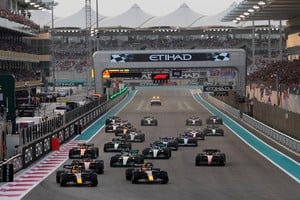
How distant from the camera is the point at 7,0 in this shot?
94.2 m

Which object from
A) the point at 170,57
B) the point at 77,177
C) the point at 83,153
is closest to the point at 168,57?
the point at 170,57

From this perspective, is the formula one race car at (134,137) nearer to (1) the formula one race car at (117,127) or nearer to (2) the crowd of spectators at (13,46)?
(1) the formula one race car at (117,127)

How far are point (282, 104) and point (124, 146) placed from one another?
1585 centimetres

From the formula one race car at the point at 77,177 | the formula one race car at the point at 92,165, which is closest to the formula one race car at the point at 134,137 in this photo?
the formula one race car at the point at 92,165

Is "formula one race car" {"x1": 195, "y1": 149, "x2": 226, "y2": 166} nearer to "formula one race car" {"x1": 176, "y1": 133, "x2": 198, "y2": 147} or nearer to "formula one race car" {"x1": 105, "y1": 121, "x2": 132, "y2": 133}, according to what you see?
"formula one race car" {"x1": 176, "y1": 133, "x2": 198, "y2": 147}

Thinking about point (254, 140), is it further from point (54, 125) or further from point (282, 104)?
point (54, 125)

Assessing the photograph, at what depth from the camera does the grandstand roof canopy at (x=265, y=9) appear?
69.1 m

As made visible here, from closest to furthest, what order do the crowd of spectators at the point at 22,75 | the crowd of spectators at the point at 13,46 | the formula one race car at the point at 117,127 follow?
1. the formula one race car at the point at 117,127
2. the crowd of spectators at the point at 13,46
3. the crowd of spectators at the point at 22,75

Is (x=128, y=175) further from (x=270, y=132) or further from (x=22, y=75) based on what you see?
(x=22, y=75)

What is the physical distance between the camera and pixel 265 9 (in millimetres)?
76000

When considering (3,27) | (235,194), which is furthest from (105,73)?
(235,194)

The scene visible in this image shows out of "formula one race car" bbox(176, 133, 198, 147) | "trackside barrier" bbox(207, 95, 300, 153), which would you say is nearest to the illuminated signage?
"trackside barrier" bbox(207, 95, 300, 153)

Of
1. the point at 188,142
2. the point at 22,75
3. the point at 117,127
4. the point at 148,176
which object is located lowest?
the point at 188,142

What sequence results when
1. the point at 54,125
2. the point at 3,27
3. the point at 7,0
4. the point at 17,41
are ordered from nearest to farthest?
A: the point at 54,125, the point at 3,27, the point at 17,41, the point at 7,0
